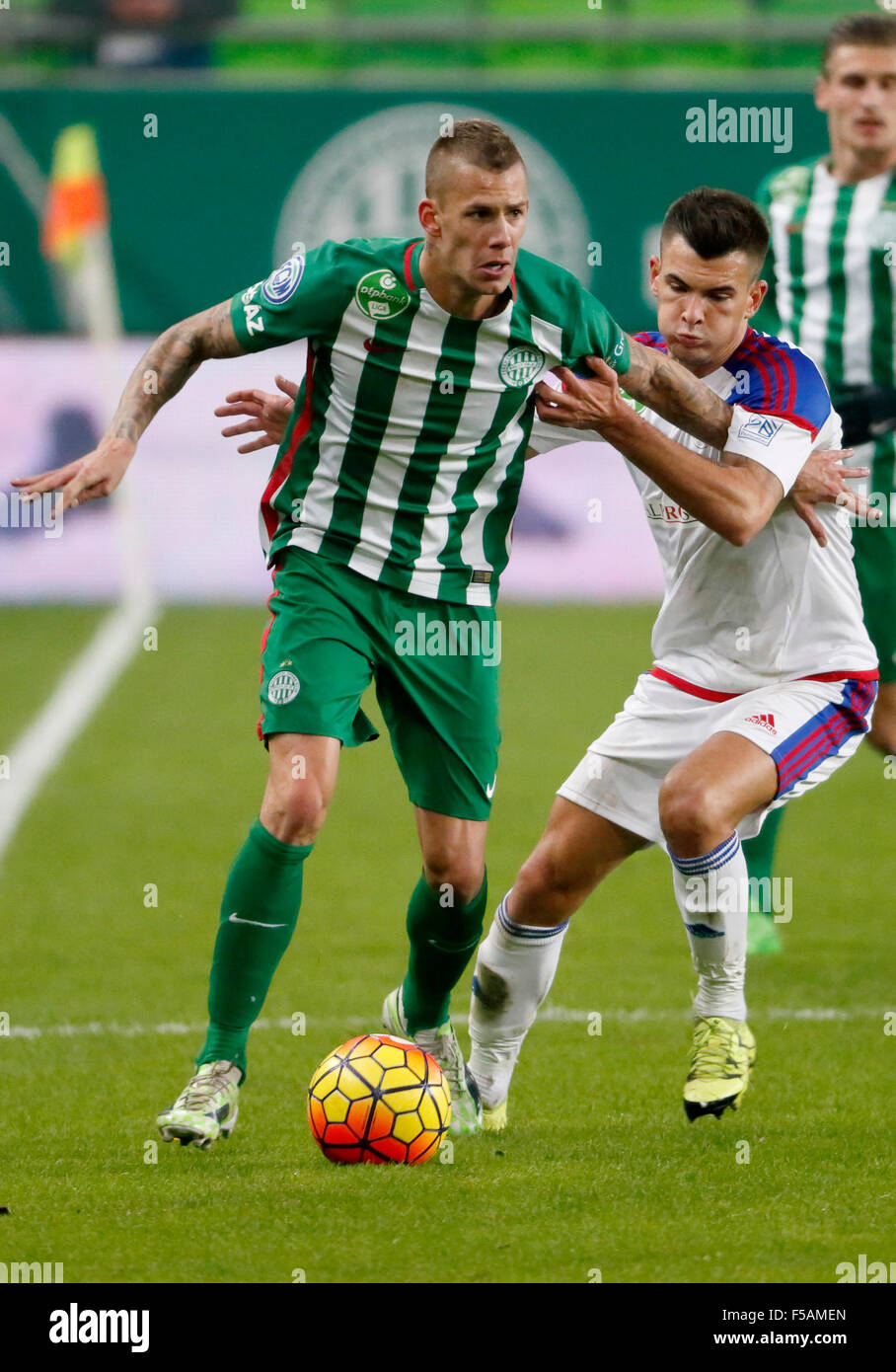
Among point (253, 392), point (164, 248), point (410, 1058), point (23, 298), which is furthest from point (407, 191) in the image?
point (410, 1058)

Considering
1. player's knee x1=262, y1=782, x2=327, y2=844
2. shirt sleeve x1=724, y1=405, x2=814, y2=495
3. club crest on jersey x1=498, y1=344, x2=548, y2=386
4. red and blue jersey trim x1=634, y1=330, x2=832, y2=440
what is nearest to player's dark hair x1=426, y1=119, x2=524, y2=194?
club crest on jersey x1=498, y1=344, x2=548, y2=386

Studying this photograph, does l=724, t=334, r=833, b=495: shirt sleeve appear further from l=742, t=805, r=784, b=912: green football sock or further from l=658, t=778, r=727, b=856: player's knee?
l=742, t=805, r=784, b=912: green football sock

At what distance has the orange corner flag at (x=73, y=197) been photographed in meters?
16.9

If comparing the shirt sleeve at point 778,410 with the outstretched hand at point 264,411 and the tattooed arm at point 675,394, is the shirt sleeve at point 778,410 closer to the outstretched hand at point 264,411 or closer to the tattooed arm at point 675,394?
the tattooed arm at point 675,394

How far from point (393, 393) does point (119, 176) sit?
519 inches

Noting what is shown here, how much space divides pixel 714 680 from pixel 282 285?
4.64ft

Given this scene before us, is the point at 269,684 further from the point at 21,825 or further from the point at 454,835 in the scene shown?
the point at 21,825

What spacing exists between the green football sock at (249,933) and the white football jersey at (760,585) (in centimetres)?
116

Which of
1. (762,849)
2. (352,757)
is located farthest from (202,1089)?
(352,757)

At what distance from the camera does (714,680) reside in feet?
16.4

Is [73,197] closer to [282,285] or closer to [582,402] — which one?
[282,285]

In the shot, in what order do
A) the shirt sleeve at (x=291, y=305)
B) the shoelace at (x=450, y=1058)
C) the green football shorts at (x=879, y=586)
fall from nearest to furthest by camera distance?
the shirt sleeve at (x=291, y=305)
the shoelace at (x=450, y=1058)
the green football shorts at (x=879, y=586)

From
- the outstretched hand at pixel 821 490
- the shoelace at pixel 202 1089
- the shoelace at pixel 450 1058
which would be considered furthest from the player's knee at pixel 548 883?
the outstretched hand at pixel 821 490

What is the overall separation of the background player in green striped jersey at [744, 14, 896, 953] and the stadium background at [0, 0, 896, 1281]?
4.13 ft
